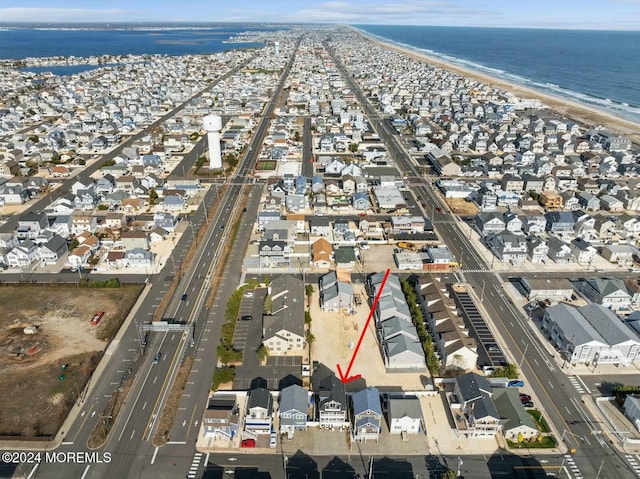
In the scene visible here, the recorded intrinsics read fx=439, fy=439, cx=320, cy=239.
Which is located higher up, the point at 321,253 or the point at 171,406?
the point at 321,253

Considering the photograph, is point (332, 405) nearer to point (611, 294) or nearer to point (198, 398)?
point (198, 398)

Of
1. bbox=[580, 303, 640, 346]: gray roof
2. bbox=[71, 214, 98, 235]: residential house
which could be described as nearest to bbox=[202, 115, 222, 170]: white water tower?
bbox=[71, 214, 98, 235]: residential house

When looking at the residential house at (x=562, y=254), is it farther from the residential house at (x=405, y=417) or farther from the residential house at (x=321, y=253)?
the residential house at (x=405, y=417)

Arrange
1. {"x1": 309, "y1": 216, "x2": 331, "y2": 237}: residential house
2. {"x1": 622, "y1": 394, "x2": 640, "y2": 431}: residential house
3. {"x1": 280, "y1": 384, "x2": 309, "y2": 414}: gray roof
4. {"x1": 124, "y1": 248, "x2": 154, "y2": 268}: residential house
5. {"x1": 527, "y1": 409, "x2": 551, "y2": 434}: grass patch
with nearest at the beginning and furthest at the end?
{"x1": 280, "y1": 384, "x2": 309, "y2": 414}: gray roof
{"x1": 527, "y1": 409, "x2": 551, "y2": 434}: grass patch
{"x1": 622, "y1": 394, "x2": 640, "y2": 431}: residential house
{"x1": 124, "y1": 248, "x2": 154, "y2": 268}: residential house
{"x1": 309, "y1": 216, "x2": 331, "y2": 237}: residential house

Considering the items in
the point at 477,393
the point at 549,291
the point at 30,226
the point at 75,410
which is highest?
the point at 30,226

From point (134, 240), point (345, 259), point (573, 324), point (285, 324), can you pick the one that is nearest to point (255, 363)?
point (285, 324)

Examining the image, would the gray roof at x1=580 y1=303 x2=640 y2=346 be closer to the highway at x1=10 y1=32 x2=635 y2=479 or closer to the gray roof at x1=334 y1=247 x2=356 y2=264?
the highway at x1=10 y1=32 x2=635 y2=479
